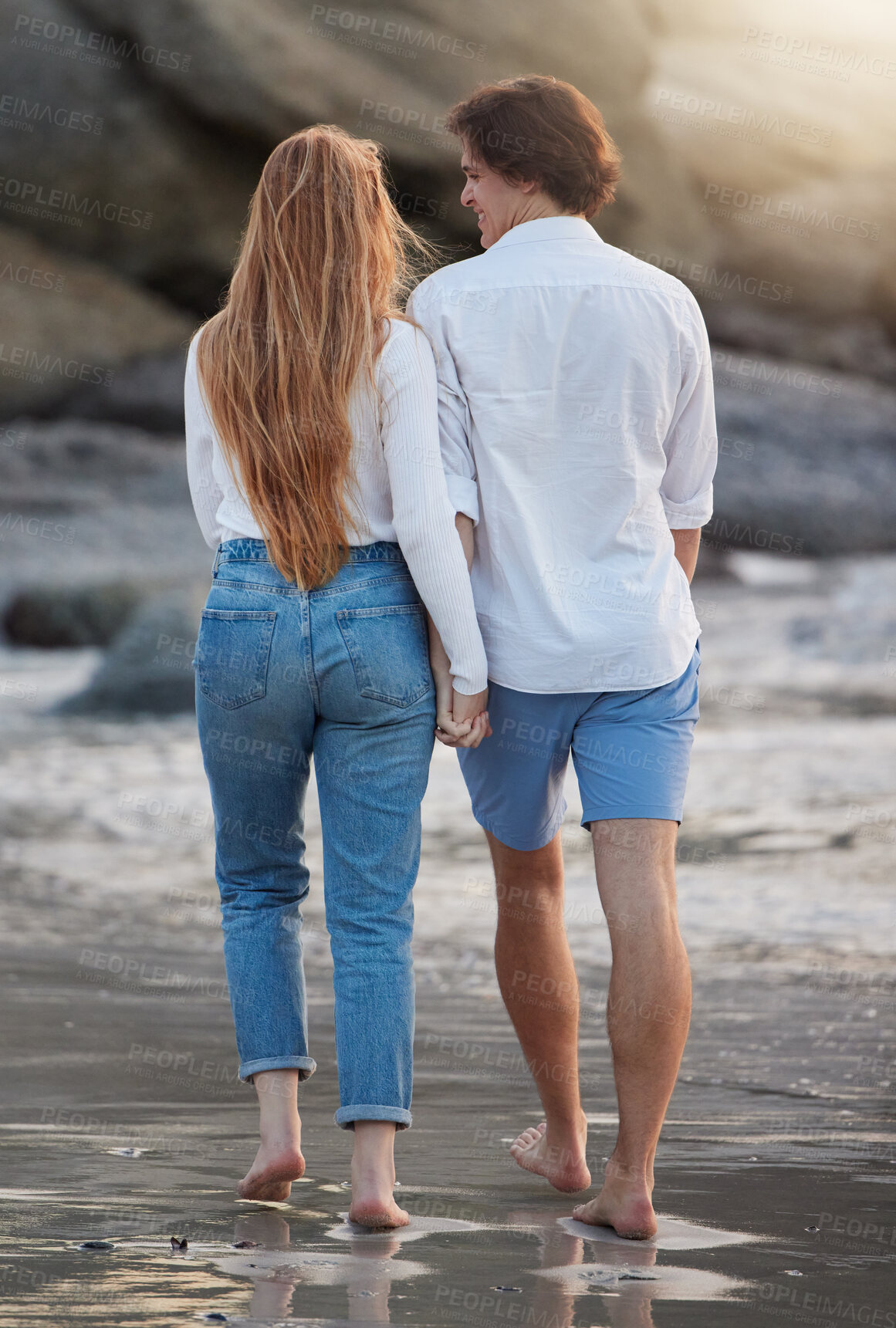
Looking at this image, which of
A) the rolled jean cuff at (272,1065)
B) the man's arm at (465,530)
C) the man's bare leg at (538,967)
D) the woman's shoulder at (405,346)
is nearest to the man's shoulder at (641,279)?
the woman's shoulder at (405,346)

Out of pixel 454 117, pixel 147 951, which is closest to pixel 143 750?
pixel 147 951

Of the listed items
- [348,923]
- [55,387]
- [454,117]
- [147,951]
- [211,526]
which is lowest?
[147,951]


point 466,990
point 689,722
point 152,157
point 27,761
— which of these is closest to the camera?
point 689,722

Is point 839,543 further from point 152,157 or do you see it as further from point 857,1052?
point 857,1052

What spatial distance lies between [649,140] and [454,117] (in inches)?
419

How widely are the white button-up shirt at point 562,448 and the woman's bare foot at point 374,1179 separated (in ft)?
1.89

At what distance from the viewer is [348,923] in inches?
74.7

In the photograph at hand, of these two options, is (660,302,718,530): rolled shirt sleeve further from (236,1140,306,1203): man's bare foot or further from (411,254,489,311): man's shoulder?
(236,1140,306,1203): man's bare foot

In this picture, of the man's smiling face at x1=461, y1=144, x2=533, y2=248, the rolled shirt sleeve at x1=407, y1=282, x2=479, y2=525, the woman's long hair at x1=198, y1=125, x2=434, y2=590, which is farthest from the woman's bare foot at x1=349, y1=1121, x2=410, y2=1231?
the man's smiling face at x1=461, y1=144, x2=533, y2=248

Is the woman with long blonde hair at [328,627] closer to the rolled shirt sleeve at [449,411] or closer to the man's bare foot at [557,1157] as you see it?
the rolled shirt sleeve at [449,411]

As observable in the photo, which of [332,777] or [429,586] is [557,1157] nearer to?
[332,777]

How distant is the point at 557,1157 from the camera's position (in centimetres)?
204

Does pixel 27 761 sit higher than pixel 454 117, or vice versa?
pixel 454 117

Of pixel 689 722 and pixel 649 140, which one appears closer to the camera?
pixel 689 722
